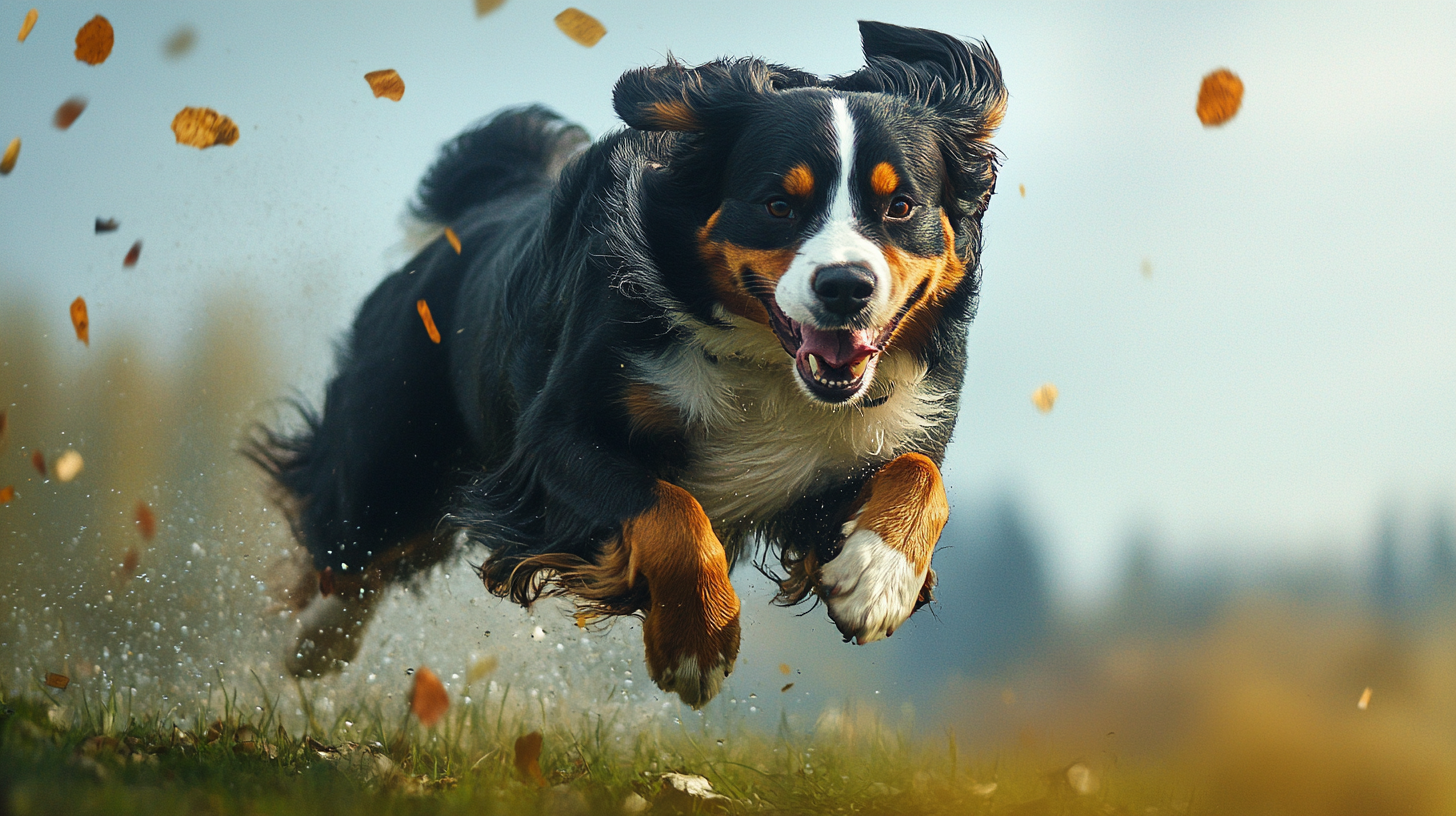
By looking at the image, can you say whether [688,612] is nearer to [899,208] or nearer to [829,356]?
[829,356]

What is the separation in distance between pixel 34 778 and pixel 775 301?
2.16 m

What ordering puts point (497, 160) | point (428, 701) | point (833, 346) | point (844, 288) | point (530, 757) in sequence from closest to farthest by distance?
point (844, 288) < point (833, 346) < point (530, 757) < point (428, 701) < point (497, 160)

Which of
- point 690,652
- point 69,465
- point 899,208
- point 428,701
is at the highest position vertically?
point 899,208

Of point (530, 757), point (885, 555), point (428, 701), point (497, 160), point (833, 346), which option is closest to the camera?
point (885, 555)

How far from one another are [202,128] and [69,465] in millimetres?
1698

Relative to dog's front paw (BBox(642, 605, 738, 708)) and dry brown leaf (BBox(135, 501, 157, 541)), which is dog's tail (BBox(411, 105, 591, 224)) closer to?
dry brown leaf (BBox(135, 501, 157, 541))

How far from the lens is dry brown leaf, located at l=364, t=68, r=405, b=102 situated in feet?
14.4

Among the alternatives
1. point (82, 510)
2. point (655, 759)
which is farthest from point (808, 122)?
point (82, 510)

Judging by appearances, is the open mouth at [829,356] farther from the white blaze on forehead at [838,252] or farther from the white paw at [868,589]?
the white paw at [868,589]

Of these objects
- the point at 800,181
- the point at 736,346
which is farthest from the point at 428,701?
the point at 800,181

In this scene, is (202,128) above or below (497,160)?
above

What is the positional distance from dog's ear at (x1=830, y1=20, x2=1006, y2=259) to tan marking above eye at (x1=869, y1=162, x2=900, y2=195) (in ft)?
1.30

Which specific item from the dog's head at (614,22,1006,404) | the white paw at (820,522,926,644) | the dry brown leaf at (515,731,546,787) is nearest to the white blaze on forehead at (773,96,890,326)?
the dog's head at (614,22,1006,404)

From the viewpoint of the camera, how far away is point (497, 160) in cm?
516
